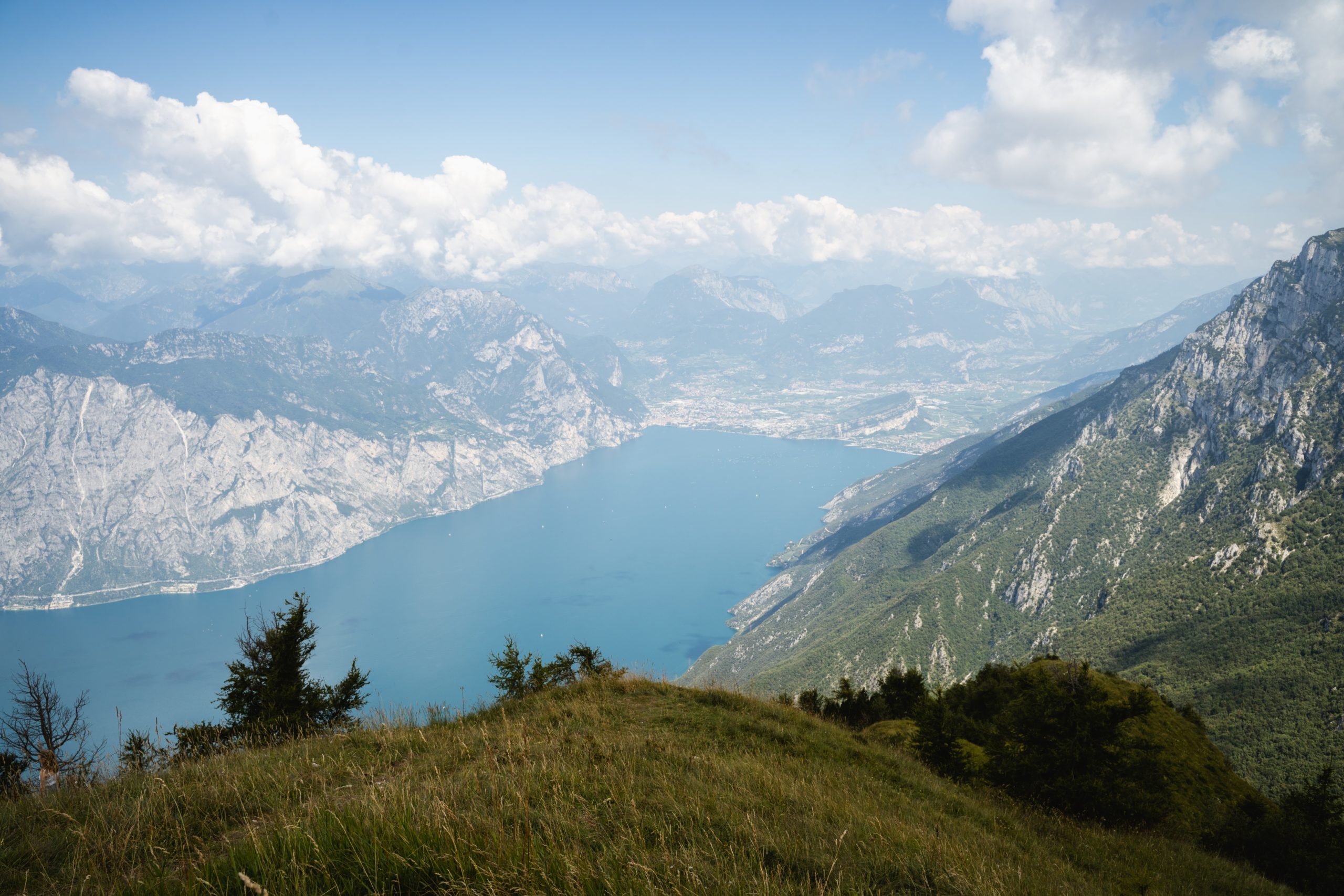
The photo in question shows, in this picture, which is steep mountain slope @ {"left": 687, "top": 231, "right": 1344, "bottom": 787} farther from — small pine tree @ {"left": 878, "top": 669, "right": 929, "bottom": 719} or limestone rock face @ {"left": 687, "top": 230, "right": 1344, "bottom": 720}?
small pine tree @ {"left": 878, "top": 669, "right": 929, "bottom": 719}

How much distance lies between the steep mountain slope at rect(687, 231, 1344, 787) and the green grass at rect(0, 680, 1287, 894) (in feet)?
266

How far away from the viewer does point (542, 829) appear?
13.2 feet

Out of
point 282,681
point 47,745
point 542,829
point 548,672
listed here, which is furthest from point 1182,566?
point 47,745

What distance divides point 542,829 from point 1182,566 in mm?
156648

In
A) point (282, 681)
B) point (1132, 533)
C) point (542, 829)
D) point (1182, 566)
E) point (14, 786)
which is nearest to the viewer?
point (542, 829)

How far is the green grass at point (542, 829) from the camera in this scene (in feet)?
11.0

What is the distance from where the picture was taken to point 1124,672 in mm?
90812

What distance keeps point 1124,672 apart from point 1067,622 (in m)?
43.5

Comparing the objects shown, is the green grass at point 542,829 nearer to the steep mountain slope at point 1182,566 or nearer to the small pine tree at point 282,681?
the small pine tree at point 282,681

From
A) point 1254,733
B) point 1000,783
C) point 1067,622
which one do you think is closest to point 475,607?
point 1067,622

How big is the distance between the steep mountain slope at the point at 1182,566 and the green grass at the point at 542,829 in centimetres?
8095

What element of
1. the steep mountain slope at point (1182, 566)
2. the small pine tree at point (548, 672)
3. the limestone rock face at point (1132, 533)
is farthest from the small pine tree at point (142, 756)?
the limestone rock face at point (1132, 533)

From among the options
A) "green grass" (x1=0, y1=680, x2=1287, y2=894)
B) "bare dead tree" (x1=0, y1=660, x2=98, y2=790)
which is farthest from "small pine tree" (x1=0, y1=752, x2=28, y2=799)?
"green grass" (x1=0, y1=680, x2=1287, y2=894)

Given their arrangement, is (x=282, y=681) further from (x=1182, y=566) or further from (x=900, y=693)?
(x=1182, y=566)
